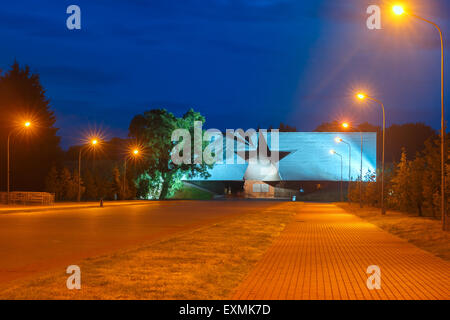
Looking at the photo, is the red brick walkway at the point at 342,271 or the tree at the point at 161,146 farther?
the tree at the point at 161,146

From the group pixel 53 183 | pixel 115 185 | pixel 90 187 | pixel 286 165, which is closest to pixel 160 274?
pixel 53 183

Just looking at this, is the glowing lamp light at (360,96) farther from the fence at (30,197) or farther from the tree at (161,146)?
the tree at (161,146)

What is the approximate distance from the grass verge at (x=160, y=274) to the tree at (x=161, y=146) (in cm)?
5515

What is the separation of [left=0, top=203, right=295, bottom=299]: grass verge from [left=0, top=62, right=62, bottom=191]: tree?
44.8 m

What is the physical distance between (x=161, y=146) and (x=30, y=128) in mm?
17967

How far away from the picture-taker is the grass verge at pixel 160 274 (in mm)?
8227

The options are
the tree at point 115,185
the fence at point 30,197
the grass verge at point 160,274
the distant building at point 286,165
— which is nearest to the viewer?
the grass verge at point 160,274

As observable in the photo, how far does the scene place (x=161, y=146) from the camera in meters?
71.1

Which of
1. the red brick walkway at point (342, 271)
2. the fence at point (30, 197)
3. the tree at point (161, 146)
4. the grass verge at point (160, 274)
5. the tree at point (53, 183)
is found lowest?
the red brick walkway at point (342, 271)

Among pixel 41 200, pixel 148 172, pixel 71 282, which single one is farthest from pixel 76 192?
pixel 71 282

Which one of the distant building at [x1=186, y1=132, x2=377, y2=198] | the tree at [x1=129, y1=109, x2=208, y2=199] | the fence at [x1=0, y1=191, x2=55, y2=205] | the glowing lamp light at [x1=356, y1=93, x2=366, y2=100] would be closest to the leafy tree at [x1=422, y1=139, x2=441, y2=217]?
the glowing lamp light at [x1=356, y1=93, x2=366, y2=100]

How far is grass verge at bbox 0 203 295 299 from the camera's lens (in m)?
8.23

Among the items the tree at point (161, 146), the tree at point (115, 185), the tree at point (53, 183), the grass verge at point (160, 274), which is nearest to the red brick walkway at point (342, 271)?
the grass verge at point (160, 274)

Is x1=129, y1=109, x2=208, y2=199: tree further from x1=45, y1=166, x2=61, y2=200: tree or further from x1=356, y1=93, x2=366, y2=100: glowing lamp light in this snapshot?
x1=356, y1=93, x2=366, y2=100: glowing lamp light
